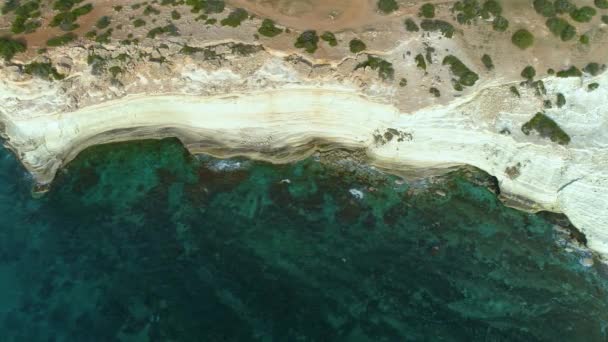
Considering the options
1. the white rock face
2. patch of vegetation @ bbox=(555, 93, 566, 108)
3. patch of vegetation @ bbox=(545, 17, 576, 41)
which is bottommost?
the white rock face

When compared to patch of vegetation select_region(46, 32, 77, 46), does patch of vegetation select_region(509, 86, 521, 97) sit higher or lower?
higher

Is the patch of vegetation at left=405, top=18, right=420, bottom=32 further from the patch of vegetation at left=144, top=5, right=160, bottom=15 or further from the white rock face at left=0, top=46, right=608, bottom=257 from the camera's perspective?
the patch of vegetation at left=144, top=5, right=160, bottom=15

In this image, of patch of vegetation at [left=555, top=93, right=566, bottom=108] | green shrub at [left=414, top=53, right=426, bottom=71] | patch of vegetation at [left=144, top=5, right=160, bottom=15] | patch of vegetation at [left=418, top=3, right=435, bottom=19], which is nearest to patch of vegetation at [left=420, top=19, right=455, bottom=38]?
patch of vegetation at [left=418, top=3, right=435, bottom=19]

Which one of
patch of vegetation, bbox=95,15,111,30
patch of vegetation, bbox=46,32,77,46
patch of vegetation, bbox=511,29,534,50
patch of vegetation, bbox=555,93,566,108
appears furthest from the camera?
patch of vegetation, bbox=95,15,111,30

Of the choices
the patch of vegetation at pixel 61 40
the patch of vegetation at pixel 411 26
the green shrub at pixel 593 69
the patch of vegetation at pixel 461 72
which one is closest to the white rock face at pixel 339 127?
the green shrub at pixel 593 69

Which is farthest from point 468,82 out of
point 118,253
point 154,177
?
point 118,253

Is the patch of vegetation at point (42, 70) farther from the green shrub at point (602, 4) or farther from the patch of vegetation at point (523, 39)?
the green shrub at point (602, 4)

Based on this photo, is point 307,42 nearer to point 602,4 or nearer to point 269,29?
point 269,29
